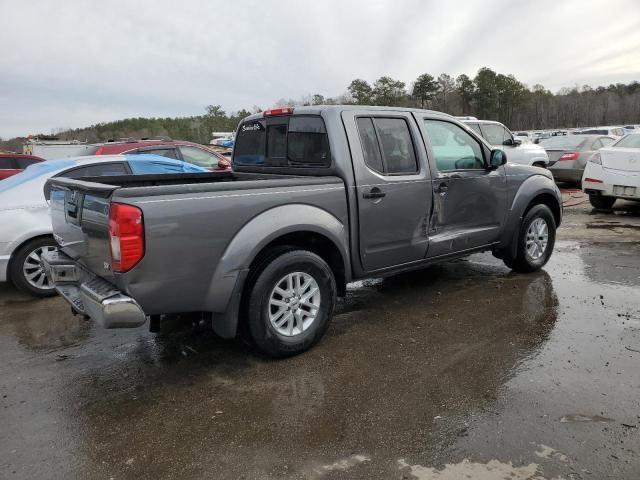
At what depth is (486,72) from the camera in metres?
63.1

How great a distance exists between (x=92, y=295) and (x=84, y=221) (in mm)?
558

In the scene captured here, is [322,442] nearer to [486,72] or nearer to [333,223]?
[333,223]

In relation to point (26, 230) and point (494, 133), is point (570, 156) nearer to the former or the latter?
point (494, 133)

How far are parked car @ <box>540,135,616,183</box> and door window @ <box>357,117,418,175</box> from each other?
1033cm

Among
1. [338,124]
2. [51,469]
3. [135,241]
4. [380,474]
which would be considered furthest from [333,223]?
[51,469]

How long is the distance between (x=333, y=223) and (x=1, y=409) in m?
2.60

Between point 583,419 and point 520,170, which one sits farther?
point 520,170

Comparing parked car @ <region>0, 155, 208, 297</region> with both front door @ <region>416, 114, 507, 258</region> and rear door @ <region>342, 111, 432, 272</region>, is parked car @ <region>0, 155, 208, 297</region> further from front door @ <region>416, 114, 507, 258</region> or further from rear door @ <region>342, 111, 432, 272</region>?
front door @ <region>416, 114, 507, 258</region>

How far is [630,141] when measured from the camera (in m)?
9.76

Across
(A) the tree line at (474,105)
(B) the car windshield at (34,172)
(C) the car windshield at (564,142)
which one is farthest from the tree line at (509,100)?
(B) the car windshield at (34,172)

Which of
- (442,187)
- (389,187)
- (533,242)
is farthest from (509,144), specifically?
(389,187)

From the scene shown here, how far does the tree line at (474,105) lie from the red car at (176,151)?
33754 mm

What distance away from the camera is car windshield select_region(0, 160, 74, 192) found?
222 inches

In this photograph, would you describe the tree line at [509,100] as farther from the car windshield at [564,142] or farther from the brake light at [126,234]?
the brake light at [126,234]
